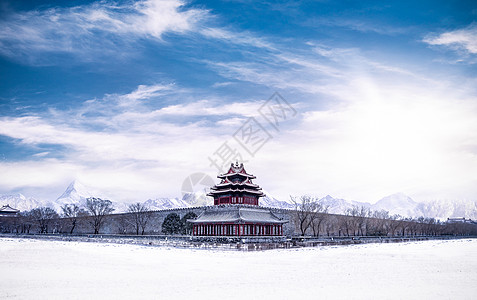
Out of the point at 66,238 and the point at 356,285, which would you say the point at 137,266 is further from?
the point at 66,238

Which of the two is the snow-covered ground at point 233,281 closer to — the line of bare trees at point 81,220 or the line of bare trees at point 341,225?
the line of bare trees at point 341,225

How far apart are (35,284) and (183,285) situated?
22.9 feet

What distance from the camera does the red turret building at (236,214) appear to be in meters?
54.8

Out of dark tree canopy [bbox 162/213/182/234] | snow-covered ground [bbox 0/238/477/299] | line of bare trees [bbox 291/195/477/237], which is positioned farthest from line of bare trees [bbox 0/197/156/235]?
snow-covered ground [bbox 0/238/477/299]

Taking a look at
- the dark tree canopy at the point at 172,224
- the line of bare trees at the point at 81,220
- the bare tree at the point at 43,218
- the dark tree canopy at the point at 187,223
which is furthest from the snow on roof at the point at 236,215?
the bare tree at the point at 43,218

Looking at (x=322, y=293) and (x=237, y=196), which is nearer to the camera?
(x=322, y=293)

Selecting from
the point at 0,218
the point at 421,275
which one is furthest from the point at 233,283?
the point at 0,218

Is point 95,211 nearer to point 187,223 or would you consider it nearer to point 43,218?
point 43,218

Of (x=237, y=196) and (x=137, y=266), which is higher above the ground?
(x=237, y=196)

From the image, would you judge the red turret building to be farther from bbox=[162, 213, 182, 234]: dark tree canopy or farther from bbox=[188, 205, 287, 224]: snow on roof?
bbox=[162, 213, 182, 234]: dark tree canopy

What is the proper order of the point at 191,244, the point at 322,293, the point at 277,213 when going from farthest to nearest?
the point at 277,213 < the point at 191,244 < the point at 322,293

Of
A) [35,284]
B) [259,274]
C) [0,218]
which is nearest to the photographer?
[35,284]

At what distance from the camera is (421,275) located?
21.9m

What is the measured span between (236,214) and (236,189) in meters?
8.19
